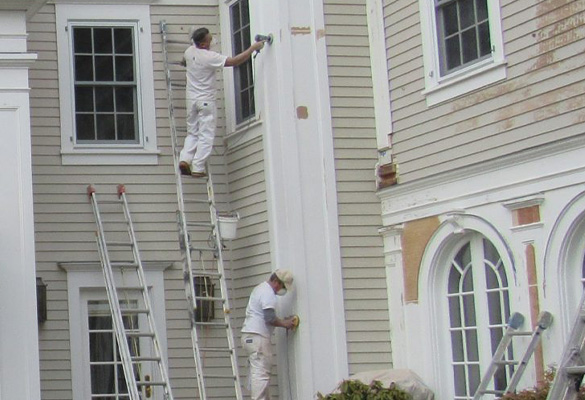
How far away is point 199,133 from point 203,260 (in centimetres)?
148

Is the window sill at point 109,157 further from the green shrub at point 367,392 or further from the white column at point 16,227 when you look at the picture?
the green shrub at point 367,392

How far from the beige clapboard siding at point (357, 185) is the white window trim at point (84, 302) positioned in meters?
2.40

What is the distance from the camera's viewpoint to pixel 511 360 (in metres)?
12.7

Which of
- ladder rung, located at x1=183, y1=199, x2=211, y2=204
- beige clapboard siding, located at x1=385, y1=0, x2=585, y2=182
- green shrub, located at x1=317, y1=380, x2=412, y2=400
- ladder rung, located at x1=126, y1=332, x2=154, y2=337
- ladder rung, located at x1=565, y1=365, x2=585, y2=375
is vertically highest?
beige clapboard siding, located at x1=385, y1=0, x2=585, y2=182

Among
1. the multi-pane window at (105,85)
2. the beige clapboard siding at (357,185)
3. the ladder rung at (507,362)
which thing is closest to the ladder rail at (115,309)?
the multi-pane window at (105,85)

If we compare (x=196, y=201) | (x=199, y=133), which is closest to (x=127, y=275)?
(x=196, y=201)

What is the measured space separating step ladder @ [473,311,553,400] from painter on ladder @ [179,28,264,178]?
13.9ft

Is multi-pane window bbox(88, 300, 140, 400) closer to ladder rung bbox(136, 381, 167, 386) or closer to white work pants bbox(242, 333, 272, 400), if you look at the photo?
ladder rung bbox(136, 381, 167, 386)

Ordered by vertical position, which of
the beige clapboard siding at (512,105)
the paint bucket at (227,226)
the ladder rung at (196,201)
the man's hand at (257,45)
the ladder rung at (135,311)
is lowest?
the ladder rung at (135,311)

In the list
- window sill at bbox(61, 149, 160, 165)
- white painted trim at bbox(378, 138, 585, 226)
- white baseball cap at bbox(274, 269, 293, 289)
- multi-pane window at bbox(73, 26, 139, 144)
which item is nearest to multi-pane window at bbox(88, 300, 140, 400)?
window sill at bbox(61, 149, 160, 165)

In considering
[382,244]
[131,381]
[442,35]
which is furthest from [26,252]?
[442,35]

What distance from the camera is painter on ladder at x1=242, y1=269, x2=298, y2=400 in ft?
46.5

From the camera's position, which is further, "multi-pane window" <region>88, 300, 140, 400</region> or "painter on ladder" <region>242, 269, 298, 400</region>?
"multi-pane window" <region>88, 300, 140, 400</region>

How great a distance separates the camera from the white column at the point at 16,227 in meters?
13.5
